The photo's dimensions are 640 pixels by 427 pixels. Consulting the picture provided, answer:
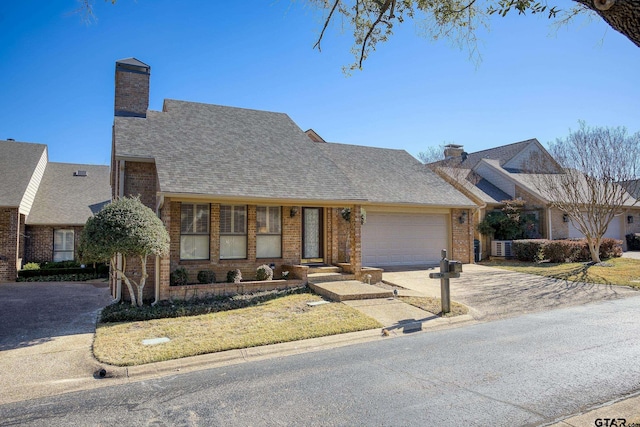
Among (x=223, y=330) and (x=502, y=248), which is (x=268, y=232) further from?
(x=502, y=248)

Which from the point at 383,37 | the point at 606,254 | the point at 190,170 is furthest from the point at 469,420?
the point at 606,254

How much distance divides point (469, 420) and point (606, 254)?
20.0 meters

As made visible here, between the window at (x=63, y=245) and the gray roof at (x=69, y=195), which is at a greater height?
the gray roof at (x=69, y=195)

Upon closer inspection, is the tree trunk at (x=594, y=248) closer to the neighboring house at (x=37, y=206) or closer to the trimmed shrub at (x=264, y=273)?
the trimmed shrub at (x=264, y=273)

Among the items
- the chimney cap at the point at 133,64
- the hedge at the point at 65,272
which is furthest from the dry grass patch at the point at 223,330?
the hedge at the point at 65,272

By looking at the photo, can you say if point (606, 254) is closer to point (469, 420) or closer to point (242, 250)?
point (242, 250)

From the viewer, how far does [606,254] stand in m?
19.8

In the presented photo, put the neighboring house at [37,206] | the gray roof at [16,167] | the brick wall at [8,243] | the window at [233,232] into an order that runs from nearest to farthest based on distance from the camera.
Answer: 1. the window at [233,232]
2. the brick wall at [8,243]
3. the neighboring house at [37,206]
4. the gray roof at [16,167]

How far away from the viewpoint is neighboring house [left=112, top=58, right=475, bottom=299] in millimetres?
11359

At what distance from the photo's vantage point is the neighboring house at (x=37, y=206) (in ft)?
54.3

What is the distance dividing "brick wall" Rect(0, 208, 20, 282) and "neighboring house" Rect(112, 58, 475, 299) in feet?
19.6

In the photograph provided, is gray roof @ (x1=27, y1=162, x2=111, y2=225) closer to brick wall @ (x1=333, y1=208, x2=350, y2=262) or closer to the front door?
the front door

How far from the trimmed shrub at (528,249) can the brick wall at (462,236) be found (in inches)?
105

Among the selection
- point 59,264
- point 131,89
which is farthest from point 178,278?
point 59,264
